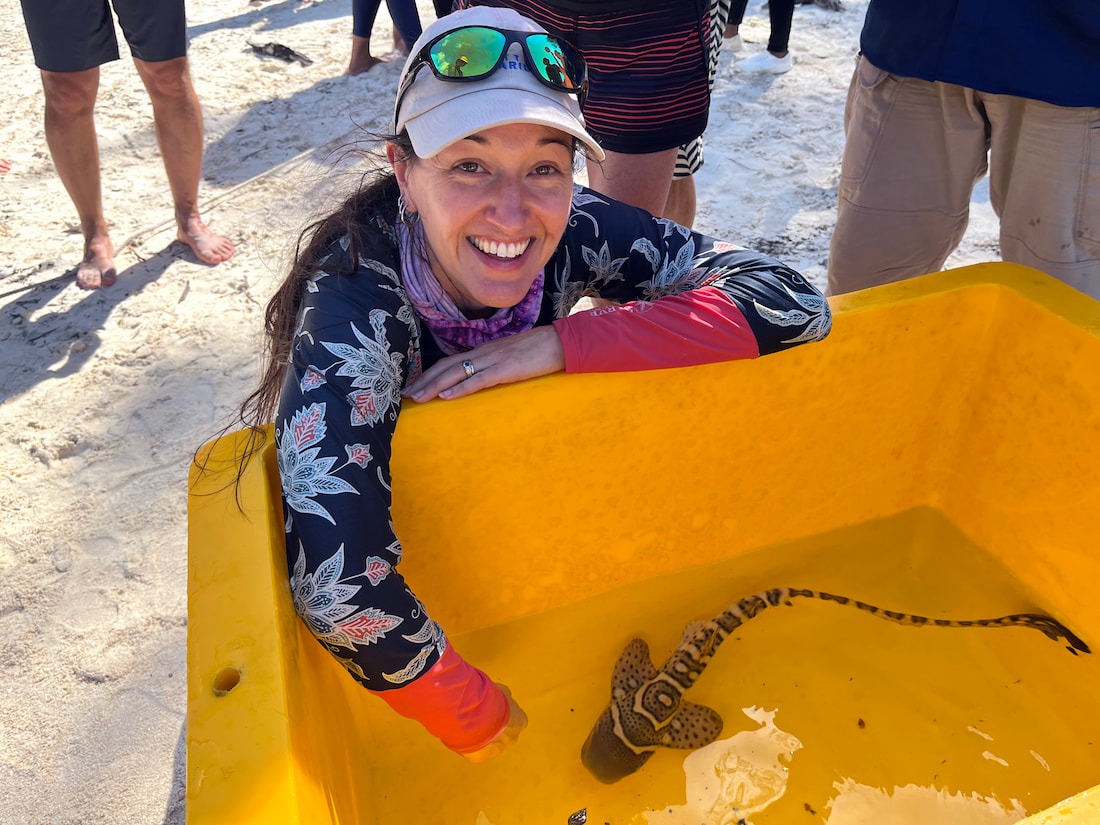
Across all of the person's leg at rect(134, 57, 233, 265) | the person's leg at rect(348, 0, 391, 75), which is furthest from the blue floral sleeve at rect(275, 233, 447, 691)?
the person's leg at rect(348, 0, 391, 75)

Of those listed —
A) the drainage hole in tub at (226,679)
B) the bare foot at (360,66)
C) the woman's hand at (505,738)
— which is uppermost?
the drainage hole in tub at (226,679)

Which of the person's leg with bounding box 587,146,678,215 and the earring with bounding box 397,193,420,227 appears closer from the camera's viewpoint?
the earring with bounding box 397,193,420,227

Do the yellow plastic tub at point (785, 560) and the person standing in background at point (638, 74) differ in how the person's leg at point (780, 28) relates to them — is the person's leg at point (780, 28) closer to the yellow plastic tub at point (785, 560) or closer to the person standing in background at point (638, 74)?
the person standing in background at point (638, 74)

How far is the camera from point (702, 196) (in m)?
3.60

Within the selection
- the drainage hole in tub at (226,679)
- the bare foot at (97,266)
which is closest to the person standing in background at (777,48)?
the bare foot at (97,266)

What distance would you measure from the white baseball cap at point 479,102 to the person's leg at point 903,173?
0.96 metres

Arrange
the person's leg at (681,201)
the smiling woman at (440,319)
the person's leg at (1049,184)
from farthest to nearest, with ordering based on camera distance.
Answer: the person's leg at (681,201) < the person's leg at (1049,184) < the smiling woman at (440,319)

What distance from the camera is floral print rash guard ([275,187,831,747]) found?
118 cm

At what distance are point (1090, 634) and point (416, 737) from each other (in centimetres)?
138

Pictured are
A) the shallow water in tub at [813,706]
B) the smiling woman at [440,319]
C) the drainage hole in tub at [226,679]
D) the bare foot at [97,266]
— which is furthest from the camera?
the bare foot at [97,266]

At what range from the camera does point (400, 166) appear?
1.38 meters

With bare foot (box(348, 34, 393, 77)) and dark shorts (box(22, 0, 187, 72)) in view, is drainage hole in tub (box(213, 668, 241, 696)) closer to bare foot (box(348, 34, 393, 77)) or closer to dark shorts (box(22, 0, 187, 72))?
dark shorts (box(22, 0, 187, 72))

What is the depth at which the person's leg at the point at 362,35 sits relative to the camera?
4.70m

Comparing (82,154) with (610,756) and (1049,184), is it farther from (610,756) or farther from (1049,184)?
(1049,184)
